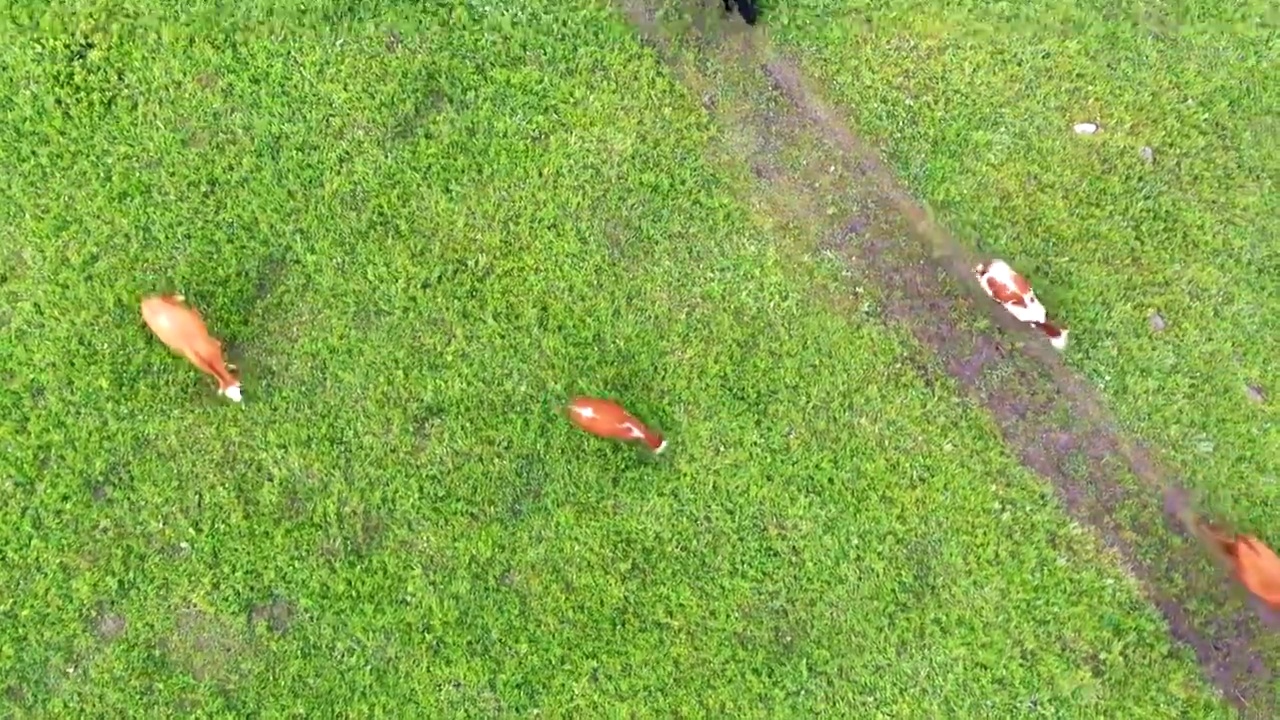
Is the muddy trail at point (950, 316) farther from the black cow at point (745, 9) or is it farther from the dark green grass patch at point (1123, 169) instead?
the dark green grass patch at point (1123, 169)

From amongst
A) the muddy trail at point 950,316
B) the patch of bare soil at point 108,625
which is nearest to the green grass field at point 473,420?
the patch of bare soil at point 108,625

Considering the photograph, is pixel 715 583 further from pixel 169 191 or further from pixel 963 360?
pixel 169 191

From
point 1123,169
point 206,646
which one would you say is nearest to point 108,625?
point 206,646

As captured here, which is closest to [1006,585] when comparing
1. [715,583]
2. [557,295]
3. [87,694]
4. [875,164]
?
[715,583]

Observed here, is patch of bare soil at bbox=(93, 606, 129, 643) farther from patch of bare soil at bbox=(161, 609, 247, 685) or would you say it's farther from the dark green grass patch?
the dark green grass patch

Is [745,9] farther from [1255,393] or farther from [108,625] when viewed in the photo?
[108,625]

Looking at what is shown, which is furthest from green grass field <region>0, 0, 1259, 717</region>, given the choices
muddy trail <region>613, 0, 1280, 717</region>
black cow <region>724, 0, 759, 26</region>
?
black cow <region>724, 0, 759, 26</region>
